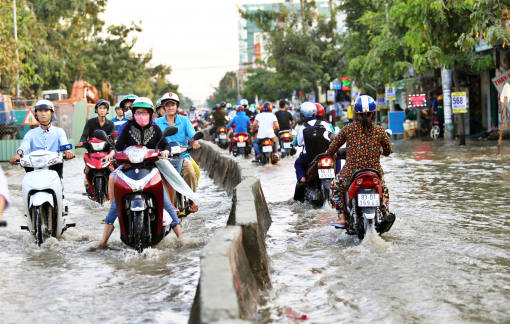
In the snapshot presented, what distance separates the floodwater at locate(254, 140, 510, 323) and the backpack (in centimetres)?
86

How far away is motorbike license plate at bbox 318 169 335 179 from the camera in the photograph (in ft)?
30.4

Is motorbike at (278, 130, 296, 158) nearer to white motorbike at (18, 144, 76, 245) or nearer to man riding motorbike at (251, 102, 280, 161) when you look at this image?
→ man riding motorbike at (251, 102, 280, 161)

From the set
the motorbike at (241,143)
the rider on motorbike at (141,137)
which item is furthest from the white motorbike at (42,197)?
the motorbike at (241,143)

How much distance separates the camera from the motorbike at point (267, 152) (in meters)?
16.9

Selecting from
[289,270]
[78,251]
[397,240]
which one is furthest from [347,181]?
[78,251]

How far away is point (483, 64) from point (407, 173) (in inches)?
339

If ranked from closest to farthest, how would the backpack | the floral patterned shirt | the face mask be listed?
the floral patterned shirt, the face mask, the backpack

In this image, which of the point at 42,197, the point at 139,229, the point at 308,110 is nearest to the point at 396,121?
the point at 308,110

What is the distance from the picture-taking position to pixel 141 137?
707 cm

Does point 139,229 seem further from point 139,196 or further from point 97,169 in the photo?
→ point 97,169

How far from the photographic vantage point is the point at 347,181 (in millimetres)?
6984

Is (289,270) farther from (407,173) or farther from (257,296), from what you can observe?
(407,173)

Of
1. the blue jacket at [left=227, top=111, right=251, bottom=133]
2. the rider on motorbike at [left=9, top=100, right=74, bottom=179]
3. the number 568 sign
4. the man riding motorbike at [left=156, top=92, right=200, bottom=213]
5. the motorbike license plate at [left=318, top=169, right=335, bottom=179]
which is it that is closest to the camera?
the rider on motorbike at [left=9, top=100, right=74, bottom=179]

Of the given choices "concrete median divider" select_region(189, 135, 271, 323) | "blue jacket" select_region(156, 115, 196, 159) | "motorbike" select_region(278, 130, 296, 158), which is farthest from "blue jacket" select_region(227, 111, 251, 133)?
"concrete median divider" select_region(189, 135, 271, 323)
